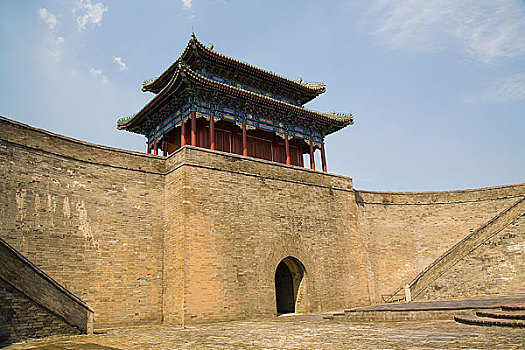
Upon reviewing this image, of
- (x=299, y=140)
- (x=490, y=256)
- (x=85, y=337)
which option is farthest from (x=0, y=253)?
(x=490, y=256)

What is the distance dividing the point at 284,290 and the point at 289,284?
337 mm

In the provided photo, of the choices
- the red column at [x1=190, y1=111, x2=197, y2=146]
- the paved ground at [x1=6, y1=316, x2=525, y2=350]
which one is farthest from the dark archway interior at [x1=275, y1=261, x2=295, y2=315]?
the paved ground at [x1=6, y1=316, x2=525, y2=350]

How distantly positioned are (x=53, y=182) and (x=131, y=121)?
727 centimetres

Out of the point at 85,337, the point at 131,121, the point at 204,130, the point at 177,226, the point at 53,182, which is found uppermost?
the point at 131,121

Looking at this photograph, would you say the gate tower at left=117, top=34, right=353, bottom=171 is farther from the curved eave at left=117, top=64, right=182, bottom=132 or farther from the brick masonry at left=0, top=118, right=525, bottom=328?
the brick masonry at left=0, top=118, right=525, bottom=328

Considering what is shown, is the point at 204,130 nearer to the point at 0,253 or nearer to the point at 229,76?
the point at 229,76

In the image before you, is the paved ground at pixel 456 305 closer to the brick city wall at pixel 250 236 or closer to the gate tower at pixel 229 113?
the brick city wall at pixel 250 236

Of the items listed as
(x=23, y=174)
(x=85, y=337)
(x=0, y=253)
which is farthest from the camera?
(x=23, y=174)

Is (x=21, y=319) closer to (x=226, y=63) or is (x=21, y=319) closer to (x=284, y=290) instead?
(x=284, y=290)

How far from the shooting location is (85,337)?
8102mm

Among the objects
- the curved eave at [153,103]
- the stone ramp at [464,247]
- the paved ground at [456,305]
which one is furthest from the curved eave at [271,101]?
the paved ground at [456,305]

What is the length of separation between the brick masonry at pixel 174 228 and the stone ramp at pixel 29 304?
1948 mm

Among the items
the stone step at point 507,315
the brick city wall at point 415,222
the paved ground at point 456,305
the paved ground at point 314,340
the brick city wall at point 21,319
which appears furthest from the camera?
the brick city wall at point 415,222

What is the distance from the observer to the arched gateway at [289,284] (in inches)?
543
